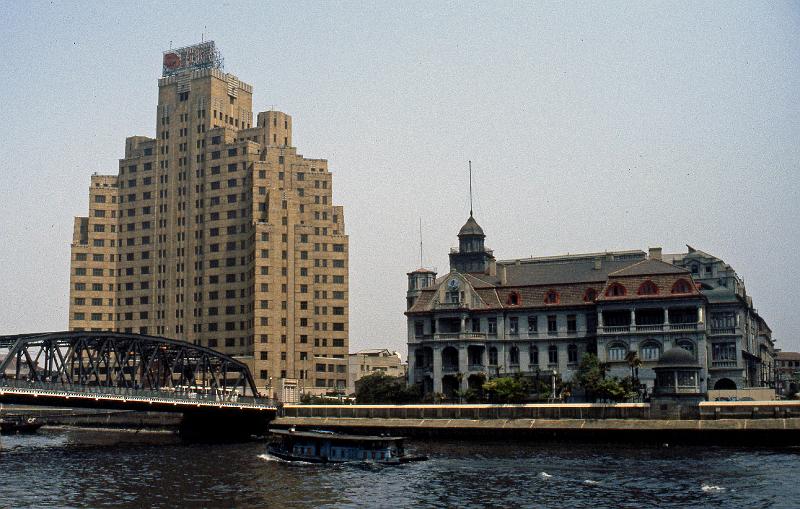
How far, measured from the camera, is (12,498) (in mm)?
64875

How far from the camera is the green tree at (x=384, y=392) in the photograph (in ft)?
458

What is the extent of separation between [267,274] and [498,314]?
65768mm

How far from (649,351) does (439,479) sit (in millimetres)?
65777

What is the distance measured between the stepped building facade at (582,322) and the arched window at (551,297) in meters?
0.15

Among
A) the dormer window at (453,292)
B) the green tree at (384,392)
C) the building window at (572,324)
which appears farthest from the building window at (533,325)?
the green tree at (384,392)

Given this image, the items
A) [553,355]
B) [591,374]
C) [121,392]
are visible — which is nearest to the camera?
[121,392]

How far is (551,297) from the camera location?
141875mm

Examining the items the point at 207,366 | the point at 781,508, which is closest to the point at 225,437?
the point at 207,366

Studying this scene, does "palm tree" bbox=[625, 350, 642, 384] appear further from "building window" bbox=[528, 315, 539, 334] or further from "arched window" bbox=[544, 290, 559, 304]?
Answer: "building window" bbox=[528, 315, 539, 334]

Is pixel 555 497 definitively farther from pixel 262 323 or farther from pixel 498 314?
pixel 262 323

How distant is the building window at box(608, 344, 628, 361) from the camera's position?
13275 centimetres

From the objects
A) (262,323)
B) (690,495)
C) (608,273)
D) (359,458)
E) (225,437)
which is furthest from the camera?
(262,323)

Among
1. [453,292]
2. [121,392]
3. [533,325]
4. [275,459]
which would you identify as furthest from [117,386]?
[533,325]

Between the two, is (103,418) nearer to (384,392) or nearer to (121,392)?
(384,392)
